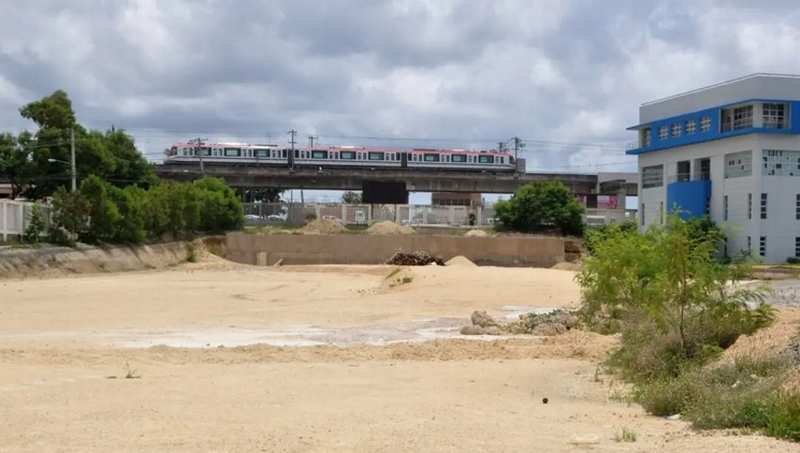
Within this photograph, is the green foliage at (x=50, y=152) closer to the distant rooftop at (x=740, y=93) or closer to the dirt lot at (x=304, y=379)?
the dirt lot at (x=304, y=379)

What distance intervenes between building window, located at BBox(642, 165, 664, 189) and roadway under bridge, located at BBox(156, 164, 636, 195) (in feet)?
66.9

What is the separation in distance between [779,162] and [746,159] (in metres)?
2.61

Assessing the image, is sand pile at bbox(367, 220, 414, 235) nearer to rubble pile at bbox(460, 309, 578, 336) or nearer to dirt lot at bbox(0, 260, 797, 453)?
dirt lot at bbox(0, 260, 797, 453)

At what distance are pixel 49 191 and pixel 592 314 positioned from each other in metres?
66.0

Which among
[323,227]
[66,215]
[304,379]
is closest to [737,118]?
[323,227]

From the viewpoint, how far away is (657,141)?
295ft

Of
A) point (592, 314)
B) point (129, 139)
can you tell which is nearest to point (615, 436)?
point (592, 314)

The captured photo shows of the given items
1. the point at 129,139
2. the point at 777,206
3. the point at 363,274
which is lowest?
the point at 363,274

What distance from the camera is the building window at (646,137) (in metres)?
92.1

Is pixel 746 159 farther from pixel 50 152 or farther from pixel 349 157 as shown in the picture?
pixel 50 152

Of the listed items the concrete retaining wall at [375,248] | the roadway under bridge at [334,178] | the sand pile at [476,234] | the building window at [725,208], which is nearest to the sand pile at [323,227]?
the concrete retaining wall at [375,248]

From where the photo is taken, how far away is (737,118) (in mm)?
78812

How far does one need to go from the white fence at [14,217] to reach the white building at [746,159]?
149 feet

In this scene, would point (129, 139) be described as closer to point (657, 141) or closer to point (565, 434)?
point (657, 141)
